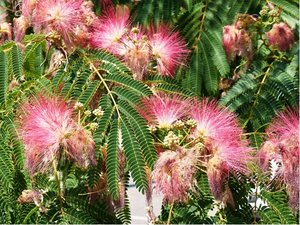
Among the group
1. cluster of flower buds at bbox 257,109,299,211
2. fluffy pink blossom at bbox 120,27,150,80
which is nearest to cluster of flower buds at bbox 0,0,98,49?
fluffy pink blossom at bbox 120,27,150,80

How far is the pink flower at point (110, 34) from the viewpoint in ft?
7.57

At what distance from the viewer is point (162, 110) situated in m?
1.98

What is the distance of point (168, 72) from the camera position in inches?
93.4

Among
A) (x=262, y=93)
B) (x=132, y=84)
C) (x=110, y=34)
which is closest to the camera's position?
(x=132, y=84)

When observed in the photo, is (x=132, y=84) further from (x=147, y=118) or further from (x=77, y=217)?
(x=77, y=217)

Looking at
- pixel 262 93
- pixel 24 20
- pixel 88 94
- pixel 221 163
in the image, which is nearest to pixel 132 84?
pixel 88 94

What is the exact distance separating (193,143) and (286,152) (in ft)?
0.88

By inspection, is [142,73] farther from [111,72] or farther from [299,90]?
[299,90]

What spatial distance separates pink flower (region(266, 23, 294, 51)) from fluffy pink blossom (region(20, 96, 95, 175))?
0.85 meters

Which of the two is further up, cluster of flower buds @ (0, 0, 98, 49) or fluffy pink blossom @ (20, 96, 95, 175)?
cluster of flower buds @ (0, 0, 98, 49)

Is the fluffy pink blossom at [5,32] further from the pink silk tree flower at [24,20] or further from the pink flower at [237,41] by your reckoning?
the pink flower at [237,41]

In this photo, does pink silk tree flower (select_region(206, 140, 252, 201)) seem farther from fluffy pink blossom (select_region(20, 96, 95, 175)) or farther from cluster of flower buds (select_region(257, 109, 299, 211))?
fluffy pink blossom (select_region(20, 96, 95, 175))

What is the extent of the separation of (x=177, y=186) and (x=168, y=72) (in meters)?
0.67

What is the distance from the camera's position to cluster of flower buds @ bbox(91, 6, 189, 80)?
2240mm
